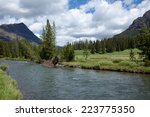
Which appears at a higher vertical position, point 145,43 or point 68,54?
point 145,43

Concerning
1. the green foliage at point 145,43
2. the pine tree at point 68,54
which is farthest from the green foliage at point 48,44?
the green foliage at point 145,43

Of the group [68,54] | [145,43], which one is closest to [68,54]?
[68,54]

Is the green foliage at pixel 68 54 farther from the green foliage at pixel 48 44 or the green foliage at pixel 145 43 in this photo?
the green foliage at pixel 145 43

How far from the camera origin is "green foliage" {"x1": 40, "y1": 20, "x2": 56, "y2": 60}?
13638 centimetres

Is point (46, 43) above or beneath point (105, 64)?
above

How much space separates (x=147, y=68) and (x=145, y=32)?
15531mm

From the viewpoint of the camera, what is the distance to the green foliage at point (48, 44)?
136 m

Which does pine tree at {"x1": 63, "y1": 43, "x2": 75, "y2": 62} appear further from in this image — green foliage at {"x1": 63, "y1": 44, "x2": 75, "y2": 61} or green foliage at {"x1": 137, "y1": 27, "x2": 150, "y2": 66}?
green foliage at {"x1": 137, "y1": 27, "x2": 150, "y2": 66}

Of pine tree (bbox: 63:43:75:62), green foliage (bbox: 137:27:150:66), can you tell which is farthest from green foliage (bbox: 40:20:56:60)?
green foliage (bbox: 137:27:150:66)

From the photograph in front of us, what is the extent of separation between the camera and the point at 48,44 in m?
138

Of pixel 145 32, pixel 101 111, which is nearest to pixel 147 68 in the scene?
pixel 145 32

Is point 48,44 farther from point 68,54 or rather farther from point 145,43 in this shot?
point 145,43

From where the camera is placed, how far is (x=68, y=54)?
439 feet

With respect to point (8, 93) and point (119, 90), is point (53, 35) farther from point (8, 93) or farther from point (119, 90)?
point (8, 93)
